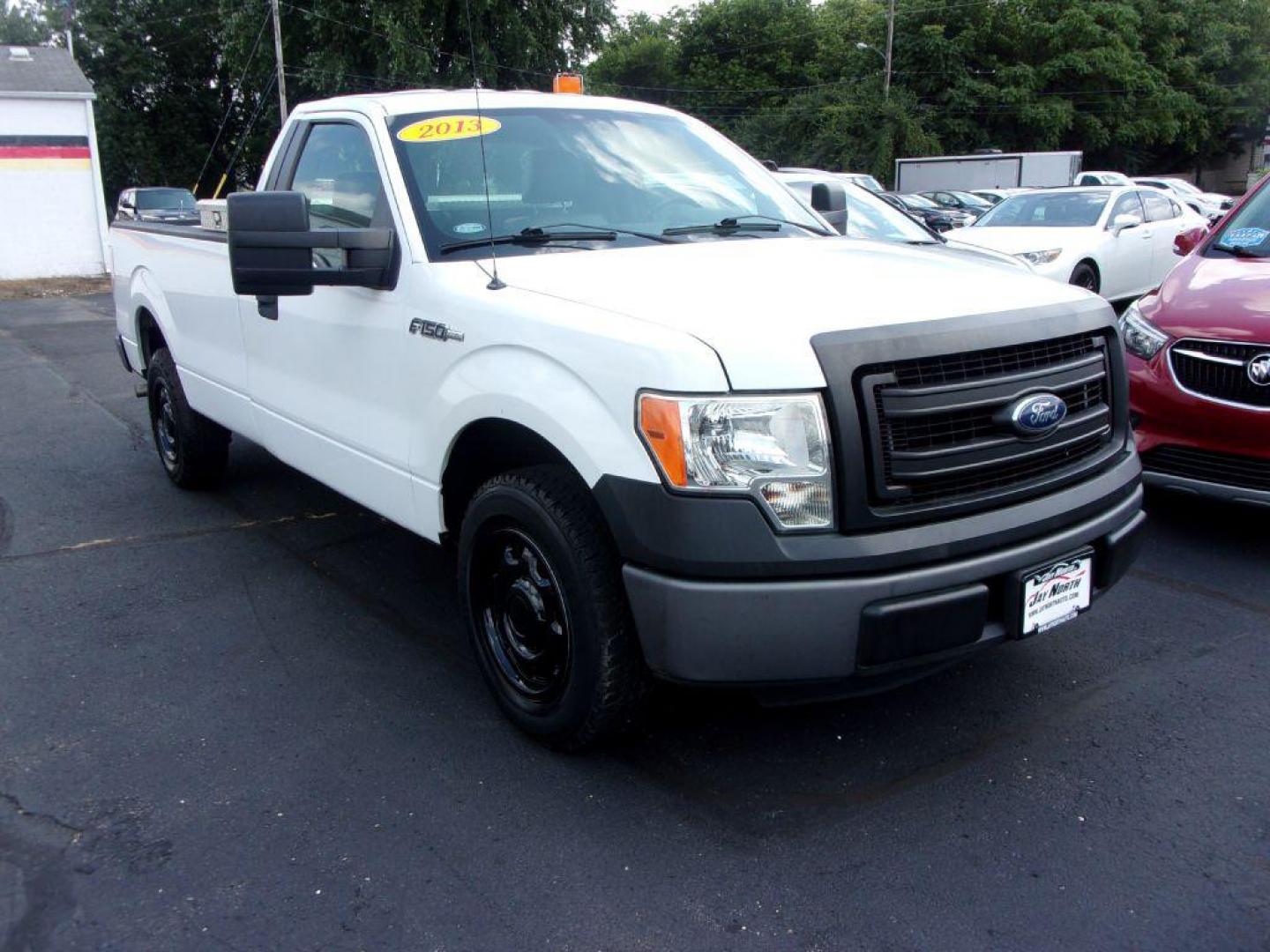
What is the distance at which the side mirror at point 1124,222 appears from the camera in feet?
39.1

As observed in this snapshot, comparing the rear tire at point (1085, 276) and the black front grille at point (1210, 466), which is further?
the rear tire at point (1085, 276)

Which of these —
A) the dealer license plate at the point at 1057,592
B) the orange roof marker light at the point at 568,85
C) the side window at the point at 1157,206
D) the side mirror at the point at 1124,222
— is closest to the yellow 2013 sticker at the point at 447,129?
the orange roof marker light at the point at 568,85

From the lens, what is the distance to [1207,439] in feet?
16.4

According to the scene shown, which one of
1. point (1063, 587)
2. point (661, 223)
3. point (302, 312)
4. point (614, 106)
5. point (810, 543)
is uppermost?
point (614, 106)

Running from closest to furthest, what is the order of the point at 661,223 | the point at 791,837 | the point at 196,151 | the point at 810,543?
the point at 810,543, the point at 791,837, the point at 661,223, the point at 196,151

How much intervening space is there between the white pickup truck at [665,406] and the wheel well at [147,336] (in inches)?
90.4

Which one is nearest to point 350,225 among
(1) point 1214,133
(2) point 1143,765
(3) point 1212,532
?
(2) point 1143,765

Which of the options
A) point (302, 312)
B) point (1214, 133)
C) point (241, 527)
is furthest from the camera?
point (1214, 133)

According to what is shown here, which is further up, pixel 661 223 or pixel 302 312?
pixel 661 223

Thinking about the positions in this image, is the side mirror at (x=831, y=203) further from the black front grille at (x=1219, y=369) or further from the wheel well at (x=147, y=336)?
the wheel well at (x=147, y=336)

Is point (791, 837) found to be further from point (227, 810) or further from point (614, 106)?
point (614, 106)

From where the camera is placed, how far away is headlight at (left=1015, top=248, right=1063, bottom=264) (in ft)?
36.2

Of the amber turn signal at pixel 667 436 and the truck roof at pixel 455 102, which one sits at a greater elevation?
the truck roof at pixel 455 102

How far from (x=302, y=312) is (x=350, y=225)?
43cm
